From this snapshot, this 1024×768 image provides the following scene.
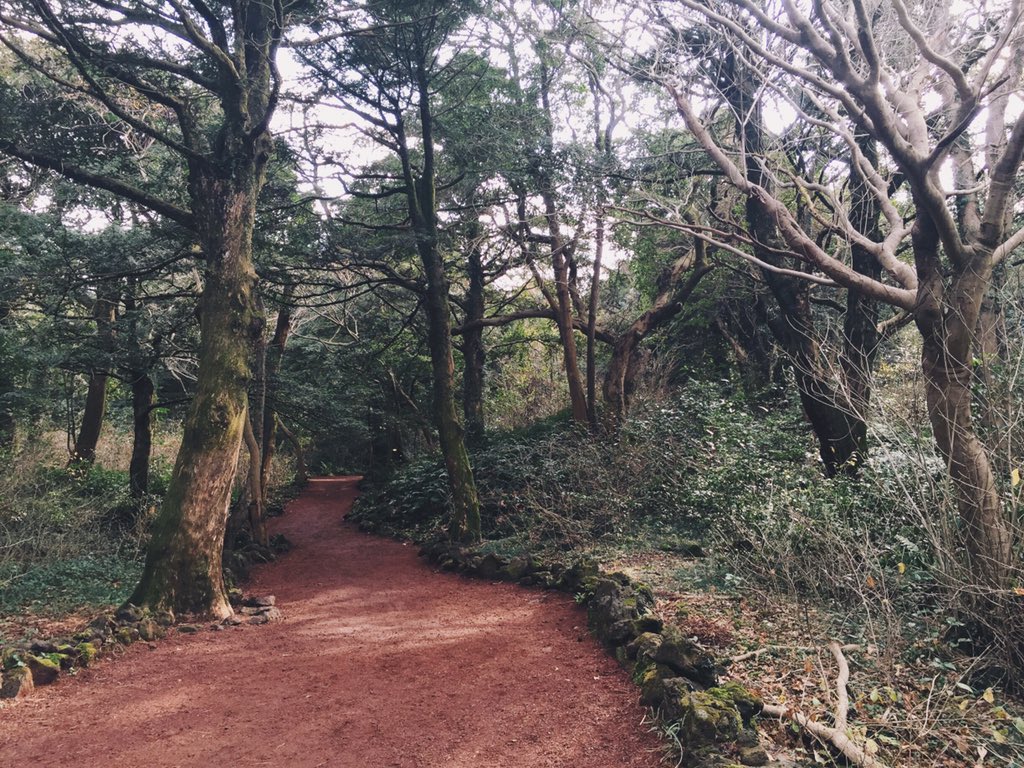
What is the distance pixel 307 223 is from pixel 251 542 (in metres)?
5.73

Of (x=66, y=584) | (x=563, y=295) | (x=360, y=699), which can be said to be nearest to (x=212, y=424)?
(x=66, y=584)

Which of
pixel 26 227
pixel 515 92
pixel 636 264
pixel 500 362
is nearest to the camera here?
pixel 26 227

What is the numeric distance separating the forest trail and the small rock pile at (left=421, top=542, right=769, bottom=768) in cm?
18

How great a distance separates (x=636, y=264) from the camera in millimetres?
16375

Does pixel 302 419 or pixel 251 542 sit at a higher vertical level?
pixel 302 419

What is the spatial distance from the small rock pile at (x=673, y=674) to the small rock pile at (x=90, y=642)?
11.8ft

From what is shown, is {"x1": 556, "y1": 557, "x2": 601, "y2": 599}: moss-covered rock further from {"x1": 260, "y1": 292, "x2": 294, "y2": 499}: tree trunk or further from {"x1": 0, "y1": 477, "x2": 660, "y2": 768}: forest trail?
{"x1": 260, "y1": 292, "x2": 294, "y2": 499}: tree trunk

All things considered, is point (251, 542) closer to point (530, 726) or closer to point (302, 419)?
point (302, 419)

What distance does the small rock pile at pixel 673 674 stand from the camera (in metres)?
3.37

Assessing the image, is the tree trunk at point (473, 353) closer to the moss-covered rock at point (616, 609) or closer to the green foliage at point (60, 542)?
the green foliage at point (60, 542)

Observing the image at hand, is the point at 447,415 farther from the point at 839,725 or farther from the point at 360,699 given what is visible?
the point at 839,725

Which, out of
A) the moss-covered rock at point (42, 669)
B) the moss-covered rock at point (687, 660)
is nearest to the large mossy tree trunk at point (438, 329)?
the moss-covered rock at point (42, 669)

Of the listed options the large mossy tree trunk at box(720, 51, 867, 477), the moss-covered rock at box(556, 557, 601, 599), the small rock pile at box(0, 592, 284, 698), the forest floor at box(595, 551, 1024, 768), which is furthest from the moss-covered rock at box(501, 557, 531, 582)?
the large mossy tree trunk at box(720, 51, 867, 477)

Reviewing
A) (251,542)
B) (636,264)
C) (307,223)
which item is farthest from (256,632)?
(636,264)
